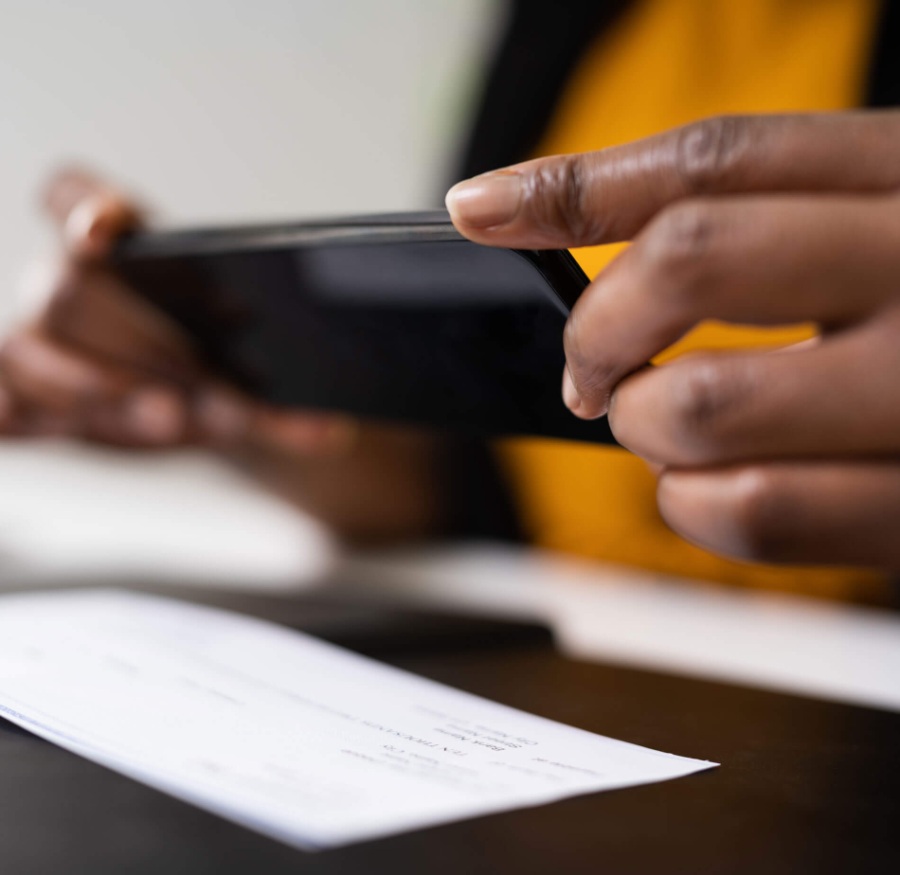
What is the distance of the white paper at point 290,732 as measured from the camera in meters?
0.23

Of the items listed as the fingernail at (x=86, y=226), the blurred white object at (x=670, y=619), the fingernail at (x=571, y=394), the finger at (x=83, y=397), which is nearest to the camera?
the fingernail at (x=571, y=394)

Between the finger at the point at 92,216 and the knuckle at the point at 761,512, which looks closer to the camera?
the knuckle at the point at 761,512

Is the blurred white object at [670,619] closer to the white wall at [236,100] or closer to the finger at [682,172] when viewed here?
the finger at [682,172]

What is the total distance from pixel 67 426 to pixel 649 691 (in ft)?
1.92

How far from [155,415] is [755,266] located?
0.61m

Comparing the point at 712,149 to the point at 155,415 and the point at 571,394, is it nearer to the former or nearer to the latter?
the point at 571,394

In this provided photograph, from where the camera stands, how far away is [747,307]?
0.28 m

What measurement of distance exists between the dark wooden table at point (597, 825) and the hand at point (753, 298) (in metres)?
0.07

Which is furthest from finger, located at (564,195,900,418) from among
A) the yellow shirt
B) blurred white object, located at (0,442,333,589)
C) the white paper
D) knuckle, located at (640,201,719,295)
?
the yellow shirt

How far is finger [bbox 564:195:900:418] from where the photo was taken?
10.4 inches

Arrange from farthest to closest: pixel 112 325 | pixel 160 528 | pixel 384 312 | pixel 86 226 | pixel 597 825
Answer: pixel 160 528
pixel 112 325
pixel 86 226
pixel 384 312
pixel 597 825

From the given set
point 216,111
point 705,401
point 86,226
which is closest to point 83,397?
point 86,226

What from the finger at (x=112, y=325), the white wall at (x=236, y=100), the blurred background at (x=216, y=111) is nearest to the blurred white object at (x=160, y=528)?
the blurred background at (x=216, y=111)

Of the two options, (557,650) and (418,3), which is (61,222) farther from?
(418,3)
